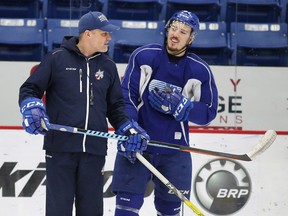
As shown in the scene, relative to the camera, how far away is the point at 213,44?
15.1 ft

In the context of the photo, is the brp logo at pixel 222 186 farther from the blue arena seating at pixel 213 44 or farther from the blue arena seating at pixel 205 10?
the blue arena seating at pixel 205 10

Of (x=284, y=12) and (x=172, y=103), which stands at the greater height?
(x=284, y=12)

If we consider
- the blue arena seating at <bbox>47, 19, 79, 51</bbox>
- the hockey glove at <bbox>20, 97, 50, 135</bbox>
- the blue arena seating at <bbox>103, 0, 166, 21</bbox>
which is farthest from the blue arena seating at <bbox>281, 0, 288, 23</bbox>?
the hockey glove at <bbox>20, 97, 50, 135</bbox>

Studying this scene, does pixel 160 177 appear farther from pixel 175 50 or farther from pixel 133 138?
pixel 175 50

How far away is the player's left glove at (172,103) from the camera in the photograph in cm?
311

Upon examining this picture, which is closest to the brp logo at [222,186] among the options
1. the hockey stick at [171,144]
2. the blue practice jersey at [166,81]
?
the hockey stick at [171,144]

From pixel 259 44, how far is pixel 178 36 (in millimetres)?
1600

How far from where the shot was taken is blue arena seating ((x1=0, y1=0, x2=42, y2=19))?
451 centimetres

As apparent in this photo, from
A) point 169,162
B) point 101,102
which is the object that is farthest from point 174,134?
point 101,102

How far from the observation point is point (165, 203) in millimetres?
3275

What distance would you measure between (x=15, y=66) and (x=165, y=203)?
1.52 meters

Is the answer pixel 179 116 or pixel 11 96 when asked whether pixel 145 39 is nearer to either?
pixel 11 96

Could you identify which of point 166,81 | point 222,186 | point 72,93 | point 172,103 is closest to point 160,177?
point 172,103

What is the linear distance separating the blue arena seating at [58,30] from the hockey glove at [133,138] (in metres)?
1.52
